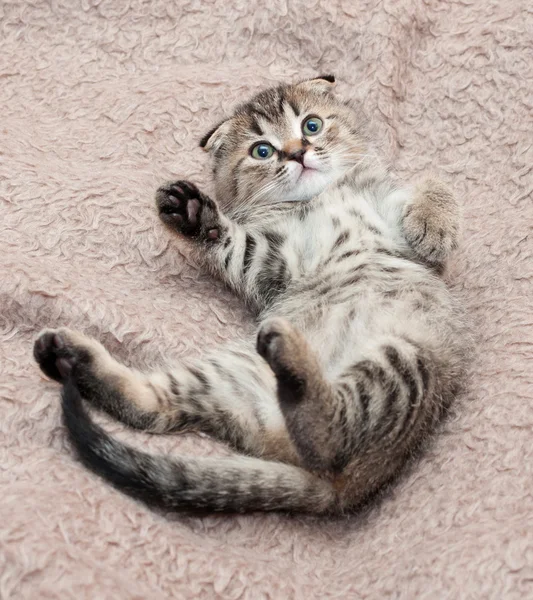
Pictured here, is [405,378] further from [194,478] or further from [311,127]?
[311,127]

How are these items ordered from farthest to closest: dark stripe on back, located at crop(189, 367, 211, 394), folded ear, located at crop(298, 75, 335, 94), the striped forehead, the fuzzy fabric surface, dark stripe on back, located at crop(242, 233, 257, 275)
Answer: folded ear, located at crop(298, 75, 335, 94), the striped forehead, dark stripe on back, located at crop(242, 233, 257, 275), dark stripe on back, located at crop(189, 367, 211, 394), the fuzzy fabric surface

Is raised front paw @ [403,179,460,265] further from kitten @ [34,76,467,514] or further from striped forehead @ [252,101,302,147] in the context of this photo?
striped forehead @ [252,101,302,147]

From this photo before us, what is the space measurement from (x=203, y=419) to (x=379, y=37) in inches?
58.1

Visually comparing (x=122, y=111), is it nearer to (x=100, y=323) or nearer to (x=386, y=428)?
(x=100, y=323)

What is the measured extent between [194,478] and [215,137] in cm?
113

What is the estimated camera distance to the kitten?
60.6 inches

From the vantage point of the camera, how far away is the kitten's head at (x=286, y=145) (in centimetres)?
217

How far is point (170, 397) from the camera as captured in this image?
1746mm

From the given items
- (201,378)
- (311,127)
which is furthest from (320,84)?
(201,378)

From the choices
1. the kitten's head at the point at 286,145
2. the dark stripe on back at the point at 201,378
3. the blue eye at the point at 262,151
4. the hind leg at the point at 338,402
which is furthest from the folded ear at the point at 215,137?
the hind leg at the point at 338,402

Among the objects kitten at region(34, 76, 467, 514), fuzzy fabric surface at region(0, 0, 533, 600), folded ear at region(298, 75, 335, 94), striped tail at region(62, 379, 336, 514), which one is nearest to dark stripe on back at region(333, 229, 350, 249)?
kitten at region(34, 76, 467, 514)

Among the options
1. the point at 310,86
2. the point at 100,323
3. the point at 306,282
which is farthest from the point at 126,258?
the point at 310,86

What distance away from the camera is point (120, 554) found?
140 centimetres

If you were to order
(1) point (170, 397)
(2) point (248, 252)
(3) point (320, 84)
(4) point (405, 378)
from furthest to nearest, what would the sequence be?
1. (3) point (320, 84)
2. (2) point (248, 252)
3. (1) point (170, 397)
4. (4) point (405, 378)
